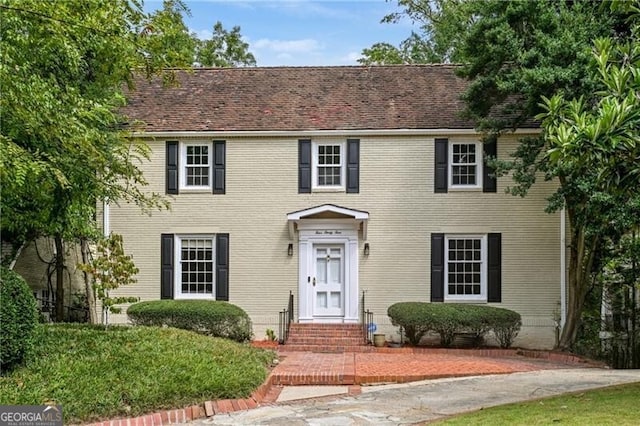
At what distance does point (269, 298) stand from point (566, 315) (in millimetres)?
7644

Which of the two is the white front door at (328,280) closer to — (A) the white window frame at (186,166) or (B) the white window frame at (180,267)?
(B) the white window frame at (180,267)

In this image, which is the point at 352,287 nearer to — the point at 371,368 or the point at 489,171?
the point at 489,171

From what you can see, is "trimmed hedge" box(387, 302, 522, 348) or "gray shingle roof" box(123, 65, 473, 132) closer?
"trimmed hedge" box(387, 302, 522, 348)

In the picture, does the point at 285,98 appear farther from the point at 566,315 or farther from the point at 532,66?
the point at 566,315

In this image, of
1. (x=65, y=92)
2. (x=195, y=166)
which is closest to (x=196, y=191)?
(x=195, y=166)

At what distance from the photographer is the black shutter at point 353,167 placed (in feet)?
55.7

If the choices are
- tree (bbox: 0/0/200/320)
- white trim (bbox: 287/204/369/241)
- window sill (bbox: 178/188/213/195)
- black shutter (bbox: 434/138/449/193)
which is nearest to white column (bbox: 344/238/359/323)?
white trim (bbox: 287/204/369/241)

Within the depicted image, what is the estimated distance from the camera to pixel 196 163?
17297 mm

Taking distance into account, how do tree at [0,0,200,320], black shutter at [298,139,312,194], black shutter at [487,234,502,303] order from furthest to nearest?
black shutter at [298,139,312,194], black shutter at [487,234,502,303], tree at [0,0,200,320]

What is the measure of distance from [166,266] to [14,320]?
27.6 feet

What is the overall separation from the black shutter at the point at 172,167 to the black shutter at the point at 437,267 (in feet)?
23.3

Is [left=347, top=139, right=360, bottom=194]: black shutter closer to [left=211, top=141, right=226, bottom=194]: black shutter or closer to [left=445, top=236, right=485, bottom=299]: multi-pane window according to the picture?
[left=445, top=236, right=485, bottom=299]: multi-pane window

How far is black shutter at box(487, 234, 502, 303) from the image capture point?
1652cm

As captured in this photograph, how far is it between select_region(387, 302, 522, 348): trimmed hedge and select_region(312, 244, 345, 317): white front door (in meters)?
1.69
